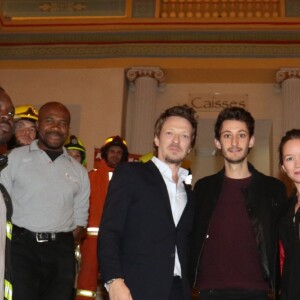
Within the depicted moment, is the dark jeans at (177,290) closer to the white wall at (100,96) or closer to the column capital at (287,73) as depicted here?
the white wall at (100,96)

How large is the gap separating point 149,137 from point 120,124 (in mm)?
571

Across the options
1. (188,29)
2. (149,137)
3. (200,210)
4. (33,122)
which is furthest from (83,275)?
(188,29)

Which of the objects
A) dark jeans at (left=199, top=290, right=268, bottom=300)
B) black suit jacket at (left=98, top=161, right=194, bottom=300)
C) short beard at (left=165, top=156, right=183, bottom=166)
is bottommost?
dark jeans at (left=199, top=290, right=268, bottom=300)

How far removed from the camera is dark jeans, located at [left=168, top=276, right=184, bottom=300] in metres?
2.72

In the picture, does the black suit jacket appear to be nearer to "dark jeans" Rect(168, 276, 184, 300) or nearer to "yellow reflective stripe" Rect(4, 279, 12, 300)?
"dark jeans" Rect(168, 276, 184, 300)

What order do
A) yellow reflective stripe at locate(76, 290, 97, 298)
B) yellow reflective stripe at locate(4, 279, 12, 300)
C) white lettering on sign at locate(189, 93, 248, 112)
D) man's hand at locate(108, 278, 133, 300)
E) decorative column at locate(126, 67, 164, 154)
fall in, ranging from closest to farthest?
yellow reflective stripe at locate(4, 279, 12, 300) < man's hand at locate(108, 278, 133, 300) < yellow reflective stripe at locate(76, 290, 97, 298) < decorative column at locate(126, 67, 164, 154) < white lettering on sign at locate(189, 93, 248, 112)

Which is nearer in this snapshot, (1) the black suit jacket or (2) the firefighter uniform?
(1) the black suit jacket

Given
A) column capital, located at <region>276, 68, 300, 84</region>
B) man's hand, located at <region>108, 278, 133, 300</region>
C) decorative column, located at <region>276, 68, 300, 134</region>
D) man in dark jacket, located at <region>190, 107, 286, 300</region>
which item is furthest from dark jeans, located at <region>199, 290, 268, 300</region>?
column capital, located at <region>276, 68, 300, 84</region>

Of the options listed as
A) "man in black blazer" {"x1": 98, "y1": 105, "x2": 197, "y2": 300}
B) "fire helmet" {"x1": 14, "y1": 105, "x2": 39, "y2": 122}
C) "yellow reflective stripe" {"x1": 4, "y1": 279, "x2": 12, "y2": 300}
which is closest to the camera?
"yellow reflective stripe" {"x1": 4, "y1": 279, "x2": 12, "y2": 300}


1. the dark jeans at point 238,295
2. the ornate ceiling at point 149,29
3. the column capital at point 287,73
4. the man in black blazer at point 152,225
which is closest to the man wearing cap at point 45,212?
the man in black blazer at point 152,225

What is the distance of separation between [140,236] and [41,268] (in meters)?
0.92

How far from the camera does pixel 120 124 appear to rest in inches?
396

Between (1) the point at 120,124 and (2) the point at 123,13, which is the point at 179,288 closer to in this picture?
(1) the point at 120,124

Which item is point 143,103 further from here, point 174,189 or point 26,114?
point 174,189
